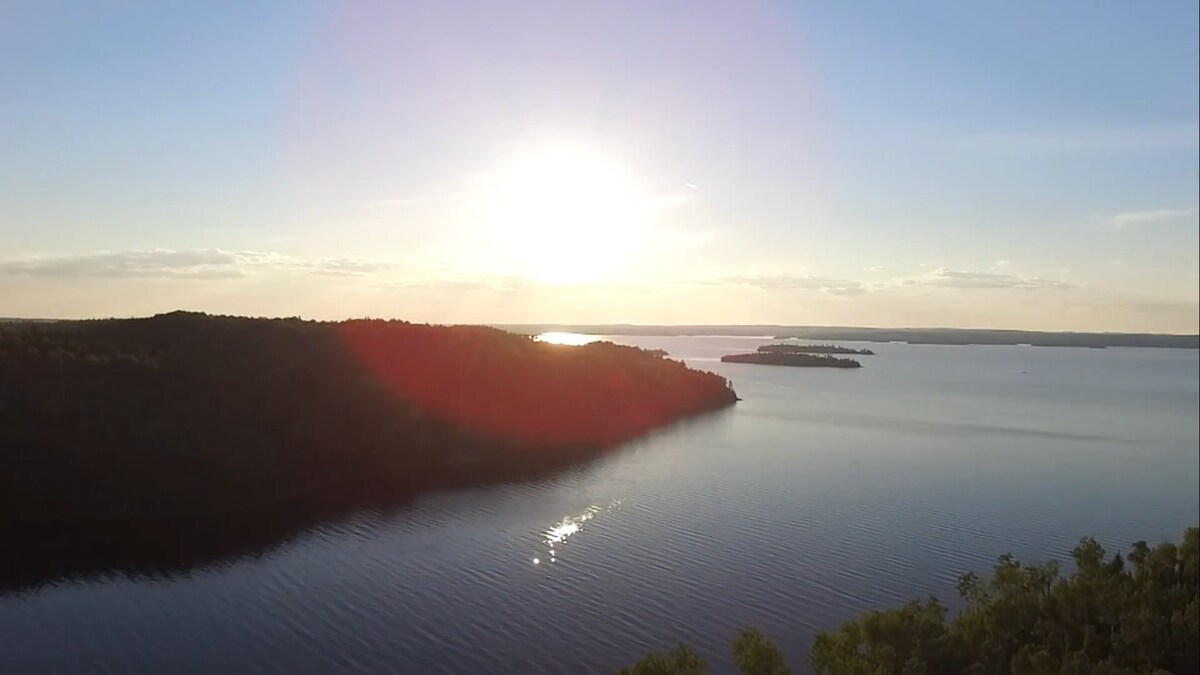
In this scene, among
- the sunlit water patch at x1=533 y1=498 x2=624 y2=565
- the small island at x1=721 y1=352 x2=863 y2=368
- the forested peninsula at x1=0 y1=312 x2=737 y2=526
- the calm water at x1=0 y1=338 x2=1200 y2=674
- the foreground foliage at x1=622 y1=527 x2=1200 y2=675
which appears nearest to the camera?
the foreground foliage at x1=622 y1=527 x2=1200 y2=675

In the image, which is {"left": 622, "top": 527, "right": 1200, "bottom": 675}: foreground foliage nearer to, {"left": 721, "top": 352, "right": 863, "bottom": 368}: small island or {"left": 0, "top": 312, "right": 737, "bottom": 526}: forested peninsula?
{"left": 0, "top": 312, "right": 737, "bottom": 526}: forested peninsula

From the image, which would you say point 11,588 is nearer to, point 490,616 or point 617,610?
point 490,616

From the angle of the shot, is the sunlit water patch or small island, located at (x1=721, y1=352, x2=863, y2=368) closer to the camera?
the sunlit water patch

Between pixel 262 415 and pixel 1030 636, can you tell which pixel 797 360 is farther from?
pixel 1030 636

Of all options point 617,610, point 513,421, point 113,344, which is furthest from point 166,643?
point 513,421

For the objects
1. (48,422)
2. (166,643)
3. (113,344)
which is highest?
(113,344)

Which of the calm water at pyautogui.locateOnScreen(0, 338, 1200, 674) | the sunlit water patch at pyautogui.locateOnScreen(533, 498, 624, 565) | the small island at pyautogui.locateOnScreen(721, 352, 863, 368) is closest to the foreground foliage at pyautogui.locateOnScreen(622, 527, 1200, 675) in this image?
the calm water at pyautogui.locateOnScreen(0, 338, 1200, 674)
